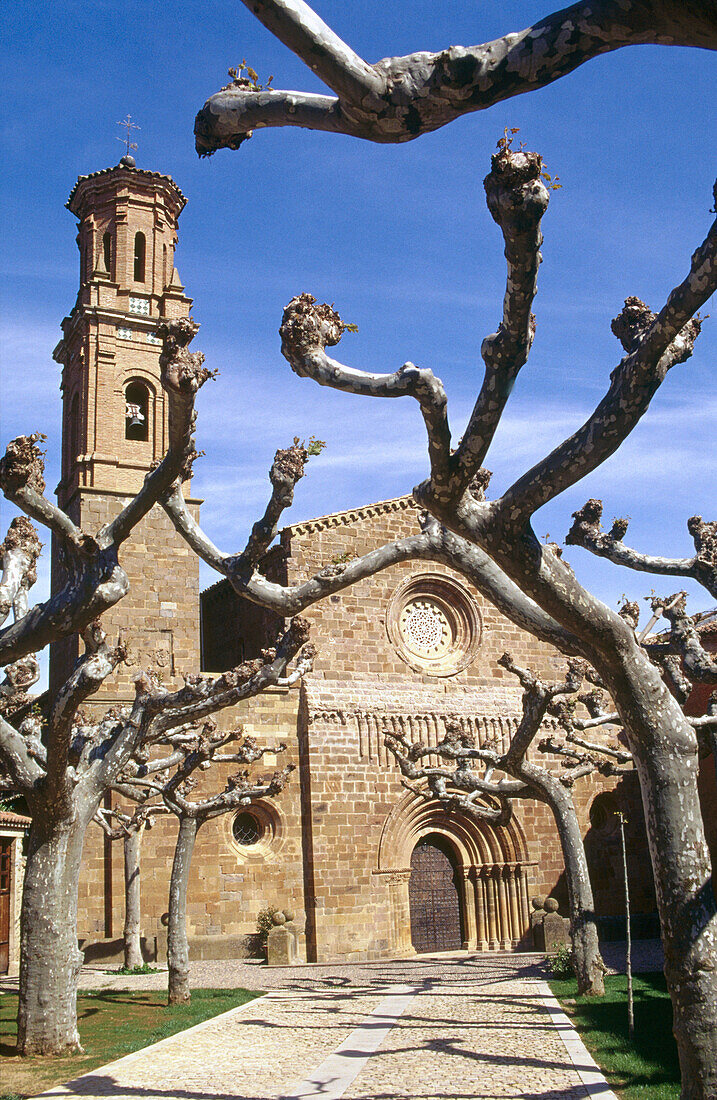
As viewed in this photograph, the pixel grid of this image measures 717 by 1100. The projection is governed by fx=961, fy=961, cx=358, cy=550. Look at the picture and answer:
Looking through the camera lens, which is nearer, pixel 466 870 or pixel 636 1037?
pixel 636 1037

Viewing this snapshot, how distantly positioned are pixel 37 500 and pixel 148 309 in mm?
18997

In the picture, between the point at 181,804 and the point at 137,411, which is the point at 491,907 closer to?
the point at 181,804

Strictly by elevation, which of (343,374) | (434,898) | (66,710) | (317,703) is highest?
(343,374)

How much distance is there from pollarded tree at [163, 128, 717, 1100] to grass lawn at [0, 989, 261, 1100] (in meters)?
5.76

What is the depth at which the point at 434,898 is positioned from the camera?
2436cm

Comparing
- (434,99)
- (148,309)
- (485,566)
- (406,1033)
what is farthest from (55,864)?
(148,309)

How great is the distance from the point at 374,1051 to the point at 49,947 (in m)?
3.71

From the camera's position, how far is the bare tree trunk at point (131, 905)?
19.2 metres

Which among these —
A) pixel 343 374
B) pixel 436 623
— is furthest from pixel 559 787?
pixel 436 623

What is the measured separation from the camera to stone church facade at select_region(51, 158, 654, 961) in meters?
21.9

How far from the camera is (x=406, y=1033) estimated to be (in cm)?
1170

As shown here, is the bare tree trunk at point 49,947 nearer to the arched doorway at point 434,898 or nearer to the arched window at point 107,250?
the arched doorway at point 434,898

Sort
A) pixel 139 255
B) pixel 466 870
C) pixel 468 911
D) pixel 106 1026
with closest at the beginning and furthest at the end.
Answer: pixel 106 1026 → pixel 468 911 → pixel 466 870 → pixel 139 255

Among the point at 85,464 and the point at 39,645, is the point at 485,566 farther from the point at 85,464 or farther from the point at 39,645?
the point at 85,464
